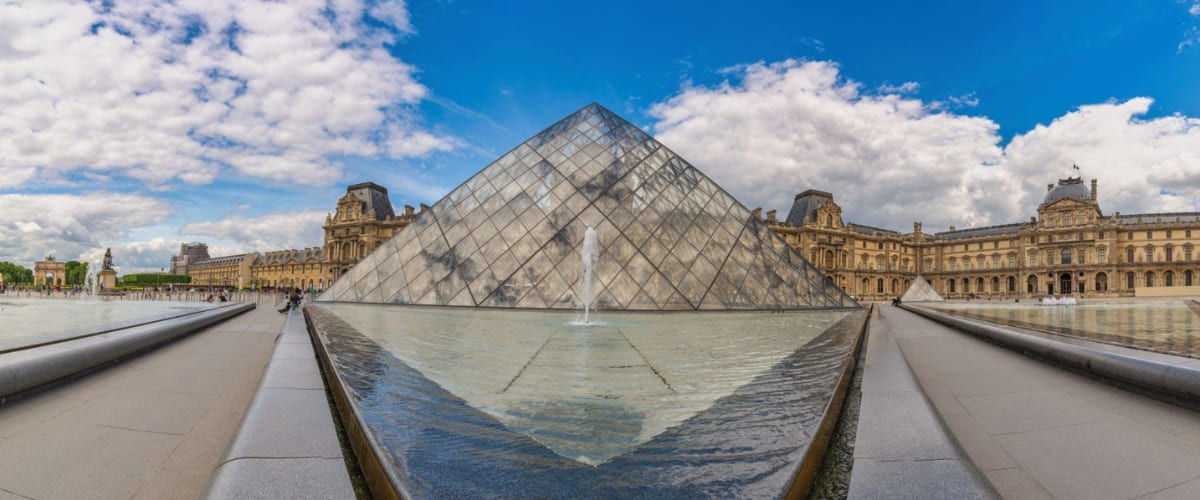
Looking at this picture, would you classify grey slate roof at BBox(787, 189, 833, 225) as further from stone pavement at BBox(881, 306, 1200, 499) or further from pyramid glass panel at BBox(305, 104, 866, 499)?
stone pavement at BBox(881, 306, 1200, 499)

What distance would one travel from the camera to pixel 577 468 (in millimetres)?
2221

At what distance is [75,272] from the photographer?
273 feet

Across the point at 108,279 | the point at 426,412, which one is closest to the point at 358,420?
the point at 426,412

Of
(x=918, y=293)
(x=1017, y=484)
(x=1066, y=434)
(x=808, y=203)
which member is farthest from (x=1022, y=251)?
(x=1017, y=484)

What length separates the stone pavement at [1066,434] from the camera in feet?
7.61

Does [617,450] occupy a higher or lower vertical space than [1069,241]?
lower

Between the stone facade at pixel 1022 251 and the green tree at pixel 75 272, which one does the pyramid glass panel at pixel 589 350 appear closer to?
the stone facade at pixel 1022 251

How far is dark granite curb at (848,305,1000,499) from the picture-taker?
187cm

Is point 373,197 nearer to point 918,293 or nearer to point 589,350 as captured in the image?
point 918,293

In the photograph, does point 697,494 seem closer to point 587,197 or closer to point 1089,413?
point 1089,413

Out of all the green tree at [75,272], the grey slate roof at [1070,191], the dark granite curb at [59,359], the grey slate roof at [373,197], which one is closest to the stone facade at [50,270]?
the green tree at [75,272]

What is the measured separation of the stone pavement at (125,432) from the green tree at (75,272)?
10778cm

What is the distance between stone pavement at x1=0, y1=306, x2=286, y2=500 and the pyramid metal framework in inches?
425

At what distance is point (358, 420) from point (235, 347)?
203 inches
